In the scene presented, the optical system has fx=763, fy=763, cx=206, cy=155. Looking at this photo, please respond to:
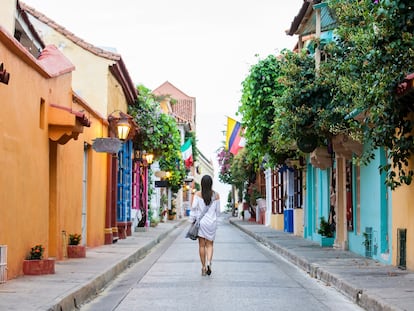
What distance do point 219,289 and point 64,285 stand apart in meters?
2.38

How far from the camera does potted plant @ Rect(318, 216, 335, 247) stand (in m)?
22.0

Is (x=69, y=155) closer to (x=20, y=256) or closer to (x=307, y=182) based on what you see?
(x=20, y=256)

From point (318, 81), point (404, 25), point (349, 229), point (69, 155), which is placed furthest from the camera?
point (349, 229)

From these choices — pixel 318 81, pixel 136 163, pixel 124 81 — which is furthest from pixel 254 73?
pixel 136 163

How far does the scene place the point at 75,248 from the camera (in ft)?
54.0

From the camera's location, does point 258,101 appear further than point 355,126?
Yes

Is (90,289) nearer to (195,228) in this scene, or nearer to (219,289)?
(219,289)

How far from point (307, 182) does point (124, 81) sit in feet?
24.7

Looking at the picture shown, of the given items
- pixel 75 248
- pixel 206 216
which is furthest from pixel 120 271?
pixel 206 216

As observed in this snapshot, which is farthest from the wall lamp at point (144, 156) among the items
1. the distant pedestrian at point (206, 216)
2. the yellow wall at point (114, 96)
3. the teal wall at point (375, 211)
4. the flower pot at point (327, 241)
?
the distant pedestrian at point (206, 216)

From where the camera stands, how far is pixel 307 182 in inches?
1093

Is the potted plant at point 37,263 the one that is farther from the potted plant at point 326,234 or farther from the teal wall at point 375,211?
the potted plant at point 326,234

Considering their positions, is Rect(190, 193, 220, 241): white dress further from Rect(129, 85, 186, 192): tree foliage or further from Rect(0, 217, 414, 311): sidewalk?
Rect(129, 85, 186, 192): tree foliage

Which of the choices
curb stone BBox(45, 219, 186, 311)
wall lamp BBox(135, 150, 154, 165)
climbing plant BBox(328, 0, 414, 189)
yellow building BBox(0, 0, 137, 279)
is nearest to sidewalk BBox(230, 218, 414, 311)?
climbing plant BBox(328, 0, 414, 189)
